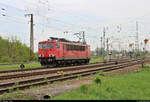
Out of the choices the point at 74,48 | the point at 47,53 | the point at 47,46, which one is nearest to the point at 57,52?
the point at 47,53

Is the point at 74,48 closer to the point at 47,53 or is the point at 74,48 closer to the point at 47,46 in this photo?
the point at 47,46

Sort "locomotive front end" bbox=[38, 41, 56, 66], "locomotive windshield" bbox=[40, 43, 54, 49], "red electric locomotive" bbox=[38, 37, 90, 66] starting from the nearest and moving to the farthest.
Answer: "locomotive front end" bbox=[38, 41, 56, 66] < "red electric locomotive" bbox=[38, 37, 90, 66] < "locomotive windshield" bbox=[40, 43, 54, 49]

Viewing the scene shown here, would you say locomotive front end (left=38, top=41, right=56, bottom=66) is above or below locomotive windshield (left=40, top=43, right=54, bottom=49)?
below

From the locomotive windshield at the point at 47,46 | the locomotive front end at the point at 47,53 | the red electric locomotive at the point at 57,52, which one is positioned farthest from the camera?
the locomotive windshield at the point at 47,46

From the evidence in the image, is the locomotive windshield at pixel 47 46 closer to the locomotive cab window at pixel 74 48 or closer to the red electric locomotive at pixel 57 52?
the red electric locomotive at pixel 57 52

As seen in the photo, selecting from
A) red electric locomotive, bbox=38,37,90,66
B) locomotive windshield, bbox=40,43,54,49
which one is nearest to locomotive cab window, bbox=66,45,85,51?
red electric locomotive, bbox=38,37,90,66

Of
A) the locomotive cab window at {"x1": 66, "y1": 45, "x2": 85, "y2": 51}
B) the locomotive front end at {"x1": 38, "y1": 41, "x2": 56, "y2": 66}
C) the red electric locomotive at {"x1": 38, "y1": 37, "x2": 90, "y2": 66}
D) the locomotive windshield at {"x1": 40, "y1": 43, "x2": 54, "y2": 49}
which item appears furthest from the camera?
the locomotive cab window at {"x1": 66, "y1": 45, "x2": 85, "y2": 51}

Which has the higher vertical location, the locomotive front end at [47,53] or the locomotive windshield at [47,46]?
the locomotive windshield at [47,46]

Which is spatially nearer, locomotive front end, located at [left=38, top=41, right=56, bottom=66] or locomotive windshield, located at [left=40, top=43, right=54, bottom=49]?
locomotive front end, located at [left=38, top=41, right=56, bottom=66]

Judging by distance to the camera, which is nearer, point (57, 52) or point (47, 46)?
point (57, 52)

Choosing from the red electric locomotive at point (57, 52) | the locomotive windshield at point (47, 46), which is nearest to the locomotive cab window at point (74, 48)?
the red electric locomotive at point (57, 52)

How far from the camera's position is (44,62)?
90.2 feet

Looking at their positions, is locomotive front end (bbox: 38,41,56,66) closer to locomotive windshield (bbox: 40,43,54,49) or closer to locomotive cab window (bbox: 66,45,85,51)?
locomotive windshield (bbox: 40,43,54,49)

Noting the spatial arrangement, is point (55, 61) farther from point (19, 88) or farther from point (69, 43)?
point (19, 88)
